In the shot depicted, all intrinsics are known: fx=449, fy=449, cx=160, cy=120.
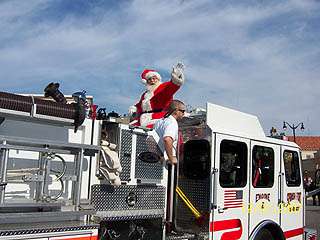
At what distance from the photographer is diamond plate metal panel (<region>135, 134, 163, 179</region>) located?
4992 millimetres

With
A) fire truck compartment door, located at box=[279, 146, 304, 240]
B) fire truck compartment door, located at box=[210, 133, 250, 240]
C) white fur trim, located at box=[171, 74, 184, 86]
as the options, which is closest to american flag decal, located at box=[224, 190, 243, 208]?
fire truck compartment door, located at box=[210, 133, 250, 240]

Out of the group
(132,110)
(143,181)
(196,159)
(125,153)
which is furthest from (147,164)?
(132,110)

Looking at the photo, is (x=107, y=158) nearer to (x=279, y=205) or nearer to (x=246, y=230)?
(x=246, y=230)

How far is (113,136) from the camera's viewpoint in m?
4.77

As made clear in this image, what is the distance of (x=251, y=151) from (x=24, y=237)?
11.8ft

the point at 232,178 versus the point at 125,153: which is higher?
the point at 125,153

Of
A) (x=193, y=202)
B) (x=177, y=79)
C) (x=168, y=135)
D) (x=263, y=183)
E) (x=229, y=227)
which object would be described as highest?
(x=177, y=79)

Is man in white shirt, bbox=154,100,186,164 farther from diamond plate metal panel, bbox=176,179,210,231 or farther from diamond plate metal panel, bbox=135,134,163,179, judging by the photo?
diamond plate metal panel, bbox=176,179,210,231

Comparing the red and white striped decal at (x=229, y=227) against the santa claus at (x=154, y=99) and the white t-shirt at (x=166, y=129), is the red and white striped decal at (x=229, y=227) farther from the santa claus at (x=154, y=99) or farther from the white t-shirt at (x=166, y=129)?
the santa claus at (x=154, y=99)

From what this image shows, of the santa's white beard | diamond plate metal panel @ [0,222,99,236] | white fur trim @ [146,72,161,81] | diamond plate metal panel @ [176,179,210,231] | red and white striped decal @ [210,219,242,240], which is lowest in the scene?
red and white striped decal @ [210,219,242,240]

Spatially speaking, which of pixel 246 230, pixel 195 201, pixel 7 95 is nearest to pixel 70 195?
pixel 7 95

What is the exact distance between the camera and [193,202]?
579 cm

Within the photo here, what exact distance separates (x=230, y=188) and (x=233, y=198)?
0.47 feet

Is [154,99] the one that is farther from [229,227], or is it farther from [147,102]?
[229,227]
